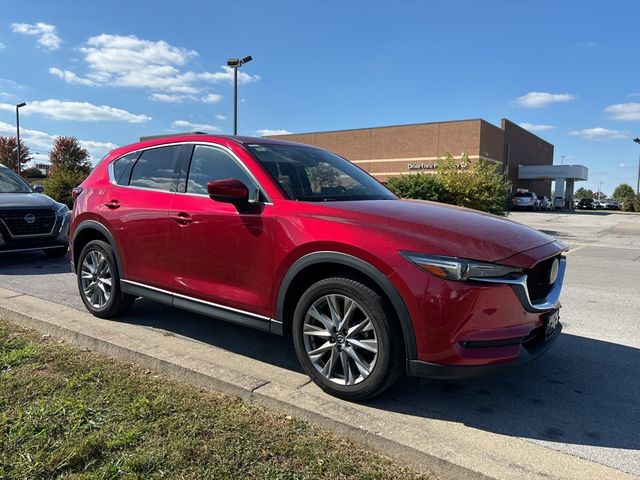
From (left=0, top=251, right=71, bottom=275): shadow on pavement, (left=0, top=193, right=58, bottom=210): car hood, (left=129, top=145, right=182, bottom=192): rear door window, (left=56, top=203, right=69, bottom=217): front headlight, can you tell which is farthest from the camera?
(left=56, top=203, right=69, bottom=217): front headlight

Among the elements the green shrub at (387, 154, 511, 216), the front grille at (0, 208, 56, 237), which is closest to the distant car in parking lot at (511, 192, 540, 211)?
the green shrub at (387, 154, 511, 216)

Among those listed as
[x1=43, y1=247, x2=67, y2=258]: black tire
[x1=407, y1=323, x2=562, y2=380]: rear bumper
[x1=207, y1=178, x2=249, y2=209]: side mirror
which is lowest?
[x1=43, y1=247, x2=67, y2=258]: black tire

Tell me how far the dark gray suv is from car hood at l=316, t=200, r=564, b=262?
6.34 metres

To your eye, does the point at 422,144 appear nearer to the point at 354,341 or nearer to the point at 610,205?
the point at 610,205

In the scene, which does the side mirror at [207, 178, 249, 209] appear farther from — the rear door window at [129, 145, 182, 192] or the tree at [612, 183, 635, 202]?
the tree at [612, 183, 635, 202]

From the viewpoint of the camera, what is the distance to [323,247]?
3.24 m

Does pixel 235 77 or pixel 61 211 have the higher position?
pixel 235 77

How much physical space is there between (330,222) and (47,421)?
2.02m

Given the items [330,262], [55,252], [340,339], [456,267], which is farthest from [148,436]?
[55,252]

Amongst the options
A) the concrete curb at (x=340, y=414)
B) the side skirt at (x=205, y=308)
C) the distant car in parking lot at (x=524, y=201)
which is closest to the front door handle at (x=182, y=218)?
the side skirt at (x=205, y=308)

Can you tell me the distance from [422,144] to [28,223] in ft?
141

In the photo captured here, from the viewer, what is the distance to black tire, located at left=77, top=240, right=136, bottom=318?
190 inches

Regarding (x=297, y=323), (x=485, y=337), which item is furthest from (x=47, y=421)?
(x=485, y=337)

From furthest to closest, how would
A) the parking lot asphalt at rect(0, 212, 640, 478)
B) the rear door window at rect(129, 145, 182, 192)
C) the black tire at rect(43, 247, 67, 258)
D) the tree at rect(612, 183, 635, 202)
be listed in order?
1. the tree at rect(612, 183, 635, 202)
2. the black tire at rect(43, 247, 67, 258)
3. the rear door window at rect(129, 145, 182, 192)
4. the parking lot asphalt at rect(0, 212, 640, 478)
